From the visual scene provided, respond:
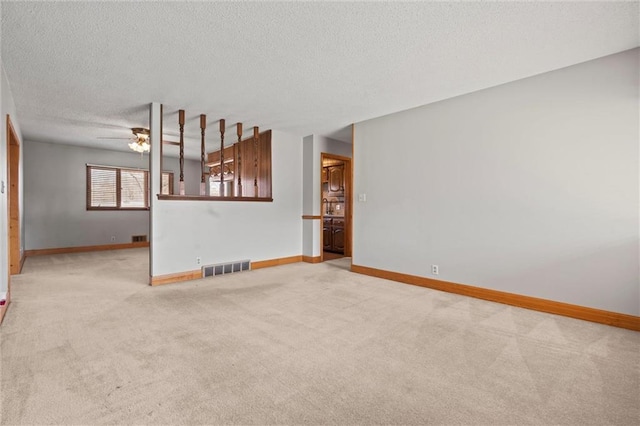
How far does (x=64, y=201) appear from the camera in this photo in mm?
6965

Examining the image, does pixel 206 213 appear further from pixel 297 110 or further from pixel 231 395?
pixel 231 395

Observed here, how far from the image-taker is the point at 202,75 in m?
3.31

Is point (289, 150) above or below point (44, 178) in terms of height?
above

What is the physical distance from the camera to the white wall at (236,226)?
4.40 meters

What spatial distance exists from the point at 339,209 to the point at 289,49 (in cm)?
520

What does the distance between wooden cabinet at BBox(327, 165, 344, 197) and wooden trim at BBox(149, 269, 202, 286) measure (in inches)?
144

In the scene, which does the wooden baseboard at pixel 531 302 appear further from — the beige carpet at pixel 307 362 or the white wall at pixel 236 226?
the white wall at pixel 236 226

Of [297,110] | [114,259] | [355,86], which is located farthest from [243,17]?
[114,259]

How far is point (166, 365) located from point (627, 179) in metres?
4.12

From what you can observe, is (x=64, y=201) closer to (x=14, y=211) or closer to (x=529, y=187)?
(x=14, y=211)

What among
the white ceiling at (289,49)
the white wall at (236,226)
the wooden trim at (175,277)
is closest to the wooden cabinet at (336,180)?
the white wall at (236,226)

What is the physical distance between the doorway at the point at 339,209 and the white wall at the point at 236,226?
0.90 m

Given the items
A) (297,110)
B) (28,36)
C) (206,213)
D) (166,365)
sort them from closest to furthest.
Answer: (166,365) < (28,36) < (297,110) < (206,213)

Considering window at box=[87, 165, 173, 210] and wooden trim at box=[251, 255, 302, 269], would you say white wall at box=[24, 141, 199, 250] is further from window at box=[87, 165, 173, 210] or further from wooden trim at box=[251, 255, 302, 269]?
wooden trim at box=[251, 255, 302, 269]
